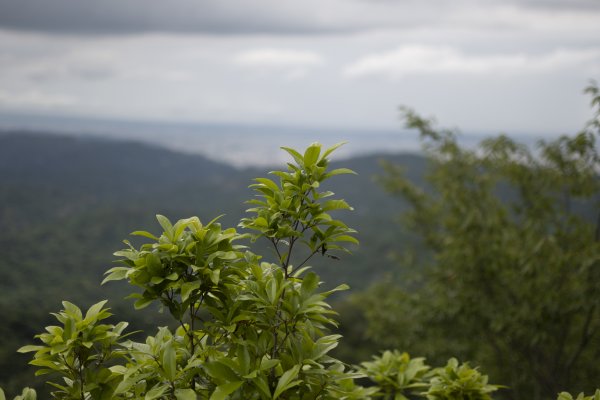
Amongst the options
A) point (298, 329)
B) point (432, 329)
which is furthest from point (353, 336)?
point (298, 329)

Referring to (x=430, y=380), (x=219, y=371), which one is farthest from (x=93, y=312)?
(x=430, y=380)

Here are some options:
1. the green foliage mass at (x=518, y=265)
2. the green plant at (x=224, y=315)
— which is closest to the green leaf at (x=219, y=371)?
the green plant at (x=224, y=315)

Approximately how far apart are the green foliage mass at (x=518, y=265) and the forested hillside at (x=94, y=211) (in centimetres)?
352

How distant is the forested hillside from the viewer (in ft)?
150

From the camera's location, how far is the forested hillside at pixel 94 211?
1805 inches

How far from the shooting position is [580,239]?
23.1ft

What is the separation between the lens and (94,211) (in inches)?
3868

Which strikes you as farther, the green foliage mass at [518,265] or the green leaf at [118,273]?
the green foliage mass at [518,265]

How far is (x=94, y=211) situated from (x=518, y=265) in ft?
325

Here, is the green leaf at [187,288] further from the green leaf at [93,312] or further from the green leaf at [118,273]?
the green leaf at [93,312]

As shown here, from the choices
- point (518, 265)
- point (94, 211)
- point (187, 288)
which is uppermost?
point (187, 288)

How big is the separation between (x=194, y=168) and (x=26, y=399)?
175 m

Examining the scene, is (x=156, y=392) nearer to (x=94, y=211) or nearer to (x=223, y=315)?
(x=223, y=315)

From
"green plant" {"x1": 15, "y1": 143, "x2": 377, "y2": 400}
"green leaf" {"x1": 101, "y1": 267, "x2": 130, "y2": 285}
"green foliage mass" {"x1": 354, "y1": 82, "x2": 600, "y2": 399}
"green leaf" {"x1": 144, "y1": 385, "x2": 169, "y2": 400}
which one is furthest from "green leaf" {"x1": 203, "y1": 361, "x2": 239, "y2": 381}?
"green foliage mass" {"x1": 354, "y1": 82, "x2": 600, "y2": 399}
